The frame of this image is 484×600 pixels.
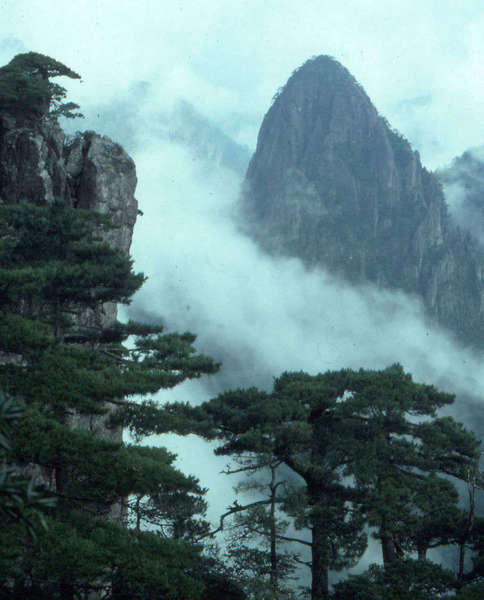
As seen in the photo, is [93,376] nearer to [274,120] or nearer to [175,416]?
[175,416]

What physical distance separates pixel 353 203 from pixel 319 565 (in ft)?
322

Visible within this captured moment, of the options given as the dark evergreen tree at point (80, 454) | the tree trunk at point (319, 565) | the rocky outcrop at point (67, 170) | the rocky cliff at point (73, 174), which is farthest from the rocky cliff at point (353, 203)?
the dark evergreen tree at point (80, 454)

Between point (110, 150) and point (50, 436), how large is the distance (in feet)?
66.1

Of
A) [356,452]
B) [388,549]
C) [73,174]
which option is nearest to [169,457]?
[356,452]

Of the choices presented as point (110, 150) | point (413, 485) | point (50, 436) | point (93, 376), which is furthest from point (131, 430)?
point (110, 150)

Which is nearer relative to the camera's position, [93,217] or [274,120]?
[93,217]

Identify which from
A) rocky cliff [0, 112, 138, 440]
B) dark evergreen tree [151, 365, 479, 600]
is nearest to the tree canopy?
rocky cliff [0, 112, 138, 440]

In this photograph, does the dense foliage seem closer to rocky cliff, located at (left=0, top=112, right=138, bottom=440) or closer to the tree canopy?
rocky cliff, located at (left=0, top=112, right=138, bottom=440)

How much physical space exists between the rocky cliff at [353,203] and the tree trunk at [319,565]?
3547 inches

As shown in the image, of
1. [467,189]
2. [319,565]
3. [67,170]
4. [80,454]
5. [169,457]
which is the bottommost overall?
[319,565]

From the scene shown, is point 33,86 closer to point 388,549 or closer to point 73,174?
point 73,174

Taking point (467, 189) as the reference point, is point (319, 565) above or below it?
below

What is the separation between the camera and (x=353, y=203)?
106750 mm

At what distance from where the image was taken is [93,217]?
14344mm
